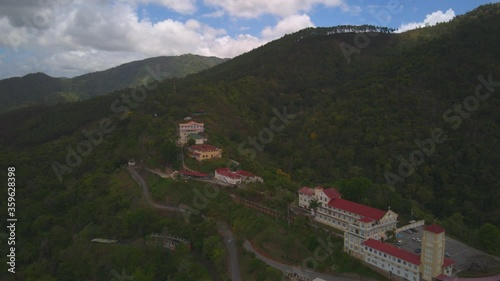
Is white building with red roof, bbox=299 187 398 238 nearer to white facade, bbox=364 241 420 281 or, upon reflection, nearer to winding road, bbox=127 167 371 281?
white facade, bbox=364 241 420 281

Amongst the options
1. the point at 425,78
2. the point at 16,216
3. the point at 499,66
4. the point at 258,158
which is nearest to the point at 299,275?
the point at 258,158

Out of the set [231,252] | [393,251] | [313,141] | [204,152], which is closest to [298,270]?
[231,252]

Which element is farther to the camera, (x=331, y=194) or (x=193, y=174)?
(x=193, y=174)

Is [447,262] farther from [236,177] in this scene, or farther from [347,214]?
[236,177]

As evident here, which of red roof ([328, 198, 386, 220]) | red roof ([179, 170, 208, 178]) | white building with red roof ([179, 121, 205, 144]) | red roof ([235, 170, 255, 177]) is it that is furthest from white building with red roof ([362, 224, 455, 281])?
white building with red roof ([179, 121, 205, 144])

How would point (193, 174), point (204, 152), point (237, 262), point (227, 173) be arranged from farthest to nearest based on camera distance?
point (204, 152) < point (193, 174) < point (227, 173) < point (237, 262)

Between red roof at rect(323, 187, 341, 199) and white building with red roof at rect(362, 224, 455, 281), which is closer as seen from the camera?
white building with red roof at rect(362, 224, 455, 281)
